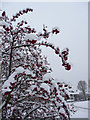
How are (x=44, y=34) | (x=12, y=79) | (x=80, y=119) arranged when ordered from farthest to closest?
1. (x=80, y=119)
2. (x=44, y=34)
3. (x=12, y=79)

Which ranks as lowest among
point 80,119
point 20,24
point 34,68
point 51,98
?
point 80,119

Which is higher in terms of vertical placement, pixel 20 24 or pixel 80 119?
pixel 20 24

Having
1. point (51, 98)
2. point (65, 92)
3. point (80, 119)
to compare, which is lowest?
point (80, 119)

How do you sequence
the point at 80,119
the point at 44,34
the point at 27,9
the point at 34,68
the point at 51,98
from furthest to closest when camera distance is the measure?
the point at 80,119 → the point at 34,68 → the point at 27,9 → the point at 44,34 → the point at 51,98

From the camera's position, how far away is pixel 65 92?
1.79 meters

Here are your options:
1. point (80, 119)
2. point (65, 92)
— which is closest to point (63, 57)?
point (65, 92)

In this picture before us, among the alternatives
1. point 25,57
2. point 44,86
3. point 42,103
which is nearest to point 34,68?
point 25,57

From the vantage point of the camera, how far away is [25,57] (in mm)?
2885

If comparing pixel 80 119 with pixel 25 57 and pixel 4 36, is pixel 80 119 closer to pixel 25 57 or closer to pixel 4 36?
pixel 25 57

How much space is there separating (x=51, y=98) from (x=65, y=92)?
27 cm

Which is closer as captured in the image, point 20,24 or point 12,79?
point 12,79

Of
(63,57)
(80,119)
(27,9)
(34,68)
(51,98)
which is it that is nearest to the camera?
(63,57)

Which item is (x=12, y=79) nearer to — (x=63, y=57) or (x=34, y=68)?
(x=63, y=57)

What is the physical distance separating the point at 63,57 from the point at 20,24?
1151 millimetres
